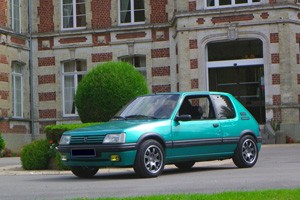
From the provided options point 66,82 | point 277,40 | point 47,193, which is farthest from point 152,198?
point 66,82

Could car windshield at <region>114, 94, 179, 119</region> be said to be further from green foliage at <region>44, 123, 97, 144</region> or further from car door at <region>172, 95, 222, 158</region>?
green foliage at <region>44, 123, 97, 144</region>

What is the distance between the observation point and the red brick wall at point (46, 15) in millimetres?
32062

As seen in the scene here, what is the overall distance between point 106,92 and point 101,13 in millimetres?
13753

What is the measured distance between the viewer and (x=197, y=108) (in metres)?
14.4

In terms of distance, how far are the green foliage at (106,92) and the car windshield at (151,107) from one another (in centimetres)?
361

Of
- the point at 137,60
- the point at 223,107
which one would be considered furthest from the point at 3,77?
the point at 223,107

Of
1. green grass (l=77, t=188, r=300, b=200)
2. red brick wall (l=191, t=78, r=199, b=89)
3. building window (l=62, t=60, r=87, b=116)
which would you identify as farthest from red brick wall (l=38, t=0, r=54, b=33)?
green grass (l=77, t=188, r=300, b=200)

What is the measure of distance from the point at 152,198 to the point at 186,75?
19334 mm

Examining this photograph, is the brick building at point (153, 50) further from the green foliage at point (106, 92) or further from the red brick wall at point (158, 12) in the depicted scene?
the green foliage at point (106, 92)

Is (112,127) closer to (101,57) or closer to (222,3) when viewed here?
(222,3)

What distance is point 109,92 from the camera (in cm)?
1834

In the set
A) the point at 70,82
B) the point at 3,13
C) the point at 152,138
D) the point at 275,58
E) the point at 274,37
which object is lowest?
the point at 152,138

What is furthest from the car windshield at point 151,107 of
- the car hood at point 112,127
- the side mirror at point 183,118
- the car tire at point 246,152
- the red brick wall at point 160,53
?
the red brick wall at point 160,53

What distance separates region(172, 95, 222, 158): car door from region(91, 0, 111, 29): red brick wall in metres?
17.1
